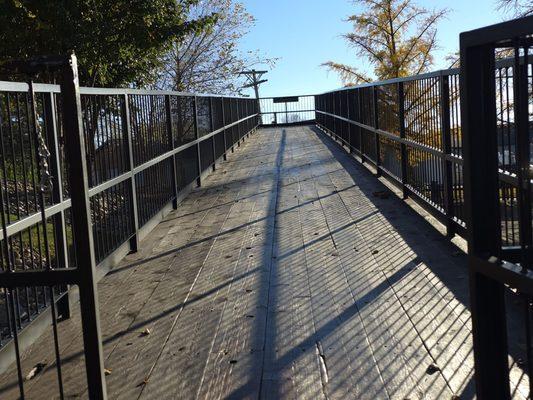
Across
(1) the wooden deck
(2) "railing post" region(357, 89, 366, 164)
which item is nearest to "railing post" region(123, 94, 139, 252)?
(1) the wooden deck

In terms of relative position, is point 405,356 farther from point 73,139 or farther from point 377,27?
point 377,27

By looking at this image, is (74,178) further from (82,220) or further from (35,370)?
(35,370)

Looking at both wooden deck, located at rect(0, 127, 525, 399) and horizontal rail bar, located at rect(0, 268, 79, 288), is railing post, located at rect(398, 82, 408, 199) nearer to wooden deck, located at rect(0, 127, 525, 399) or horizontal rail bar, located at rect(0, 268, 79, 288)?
wooden deck, located at rect(0, 127, 525, 399)

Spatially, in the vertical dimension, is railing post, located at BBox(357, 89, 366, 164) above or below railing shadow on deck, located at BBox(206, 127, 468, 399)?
above

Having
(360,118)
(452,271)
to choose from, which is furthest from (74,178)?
(360,118)

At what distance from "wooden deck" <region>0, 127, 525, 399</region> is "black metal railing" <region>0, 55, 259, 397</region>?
0.30m

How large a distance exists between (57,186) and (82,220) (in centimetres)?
218

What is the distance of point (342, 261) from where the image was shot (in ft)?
20.2

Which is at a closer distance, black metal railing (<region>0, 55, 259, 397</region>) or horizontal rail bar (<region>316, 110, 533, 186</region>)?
black metal railing (<region>0, 55, 259, 397</region>)

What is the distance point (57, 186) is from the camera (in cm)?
477

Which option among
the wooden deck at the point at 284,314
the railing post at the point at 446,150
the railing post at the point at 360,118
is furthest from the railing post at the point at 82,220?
the railing post at the point at 360,118

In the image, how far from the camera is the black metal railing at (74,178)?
138 inches

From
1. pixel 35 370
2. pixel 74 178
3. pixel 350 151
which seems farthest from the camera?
pixel 350 151

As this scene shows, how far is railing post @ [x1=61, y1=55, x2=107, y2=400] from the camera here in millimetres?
2607
